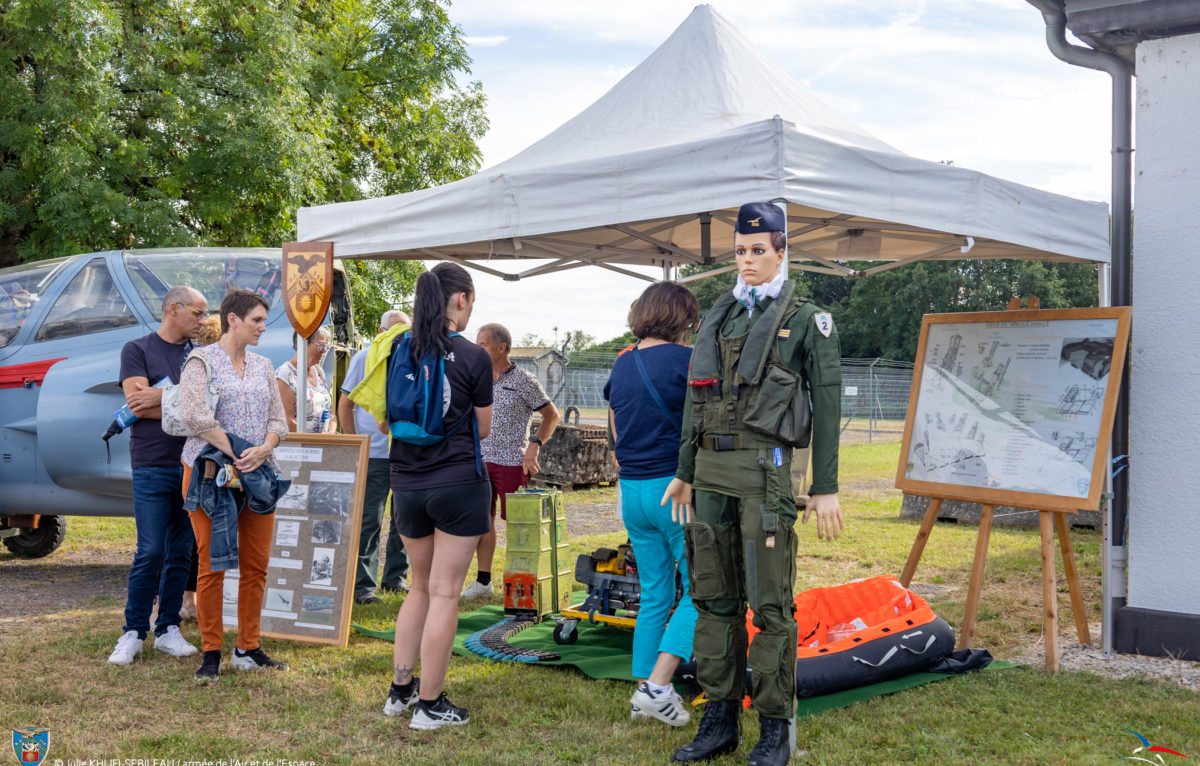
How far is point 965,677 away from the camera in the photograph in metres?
4.43

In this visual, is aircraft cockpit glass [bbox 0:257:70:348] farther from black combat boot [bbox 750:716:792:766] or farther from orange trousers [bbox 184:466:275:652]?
black combat boot [bbox 750:716:792:766]

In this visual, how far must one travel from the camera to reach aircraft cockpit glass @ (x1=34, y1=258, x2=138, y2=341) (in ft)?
22.0

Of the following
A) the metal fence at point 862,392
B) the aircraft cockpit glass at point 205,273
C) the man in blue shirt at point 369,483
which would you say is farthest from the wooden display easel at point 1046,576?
the metal fence at point 862,392

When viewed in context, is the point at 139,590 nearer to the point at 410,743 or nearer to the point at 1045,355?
the point at 410,743

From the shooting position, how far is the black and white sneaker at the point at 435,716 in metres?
3.69

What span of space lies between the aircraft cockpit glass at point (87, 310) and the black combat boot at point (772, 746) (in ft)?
18.0

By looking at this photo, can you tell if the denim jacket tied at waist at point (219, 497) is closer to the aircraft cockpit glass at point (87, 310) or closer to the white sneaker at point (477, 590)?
the white sneaker at point (477, 590)

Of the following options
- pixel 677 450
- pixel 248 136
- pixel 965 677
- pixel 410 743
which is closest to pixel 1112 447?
pixel 965 677

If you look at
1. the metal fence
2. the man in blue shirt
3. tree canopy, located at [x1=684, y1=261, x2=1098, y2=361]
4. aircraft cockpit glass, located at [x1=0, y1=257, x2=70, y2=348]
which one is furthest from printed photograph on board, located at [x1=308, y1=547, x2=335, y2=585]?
tree canopy, located at [x1=684, y1=261, x2=1098, y2=361]

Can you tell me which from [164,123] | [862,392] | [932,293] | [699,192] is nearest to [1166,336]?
[699,192]

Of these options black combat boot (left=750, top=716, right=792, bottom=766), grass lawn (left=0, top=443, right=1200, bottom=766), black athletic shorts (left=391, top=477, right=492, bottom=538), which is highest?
black athletic shorts (left=391, top=477, right=492, bottom=538)

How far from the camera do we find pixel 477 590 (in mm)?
6332

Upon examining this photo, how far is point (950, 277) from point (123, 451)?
48788 millimetres

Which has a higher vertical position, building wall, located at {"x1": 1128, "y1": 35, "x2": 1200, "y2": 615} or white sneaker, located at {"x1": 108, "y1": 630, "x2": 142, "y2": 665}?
building wall, located at {"x1": 1128, "y1": 35, "x2": 1200, "y2": 615}
